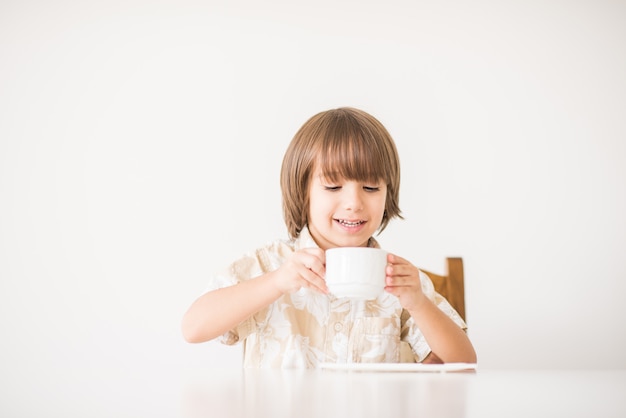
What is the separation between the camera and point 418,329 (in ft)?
3.86

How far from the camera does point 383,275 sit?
83 cm

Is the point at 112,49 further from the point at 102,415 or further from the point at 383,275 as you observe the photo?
the point at 102,415

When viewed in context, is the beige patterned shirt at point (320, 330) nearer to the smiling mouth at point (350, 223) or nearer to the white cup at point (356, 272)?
the smiling mouth at point (350, 223)

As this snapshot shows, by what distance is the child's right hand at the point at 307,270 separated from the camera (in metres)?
0.91

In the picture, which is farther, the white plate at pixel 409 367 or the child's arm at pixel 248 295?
the child's arm at pixel 248 295

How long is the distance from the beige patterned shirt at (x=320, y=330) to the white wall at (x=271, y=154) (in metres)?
0.77

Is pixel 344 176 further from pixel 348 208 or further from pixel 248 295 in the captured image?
pixel 248 295

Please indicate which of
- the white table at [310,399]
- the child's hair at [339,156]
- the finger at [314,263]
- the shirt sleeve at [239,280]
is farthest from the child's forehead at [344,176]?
the white table at [310,399]

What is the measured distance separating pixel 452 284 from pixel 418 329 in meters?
0.17

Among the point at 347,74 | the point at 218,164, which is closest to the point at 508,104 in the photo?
the point at 347,74

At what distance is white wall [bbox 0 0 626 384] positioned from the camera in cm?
198

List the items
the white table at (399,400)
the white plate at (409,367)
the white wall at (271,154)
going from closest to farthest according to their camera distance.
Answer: the white table at (399,400), the white plate at (409,367), the white wall at (271,154)

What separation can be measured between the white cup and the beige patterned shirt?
36cm

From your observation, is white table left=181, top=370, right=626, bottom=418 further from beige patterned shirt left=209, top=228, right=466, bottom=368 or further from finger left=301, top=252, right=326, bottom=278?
beige patterned shirt left=209, top=228, right=466, bottom=368
